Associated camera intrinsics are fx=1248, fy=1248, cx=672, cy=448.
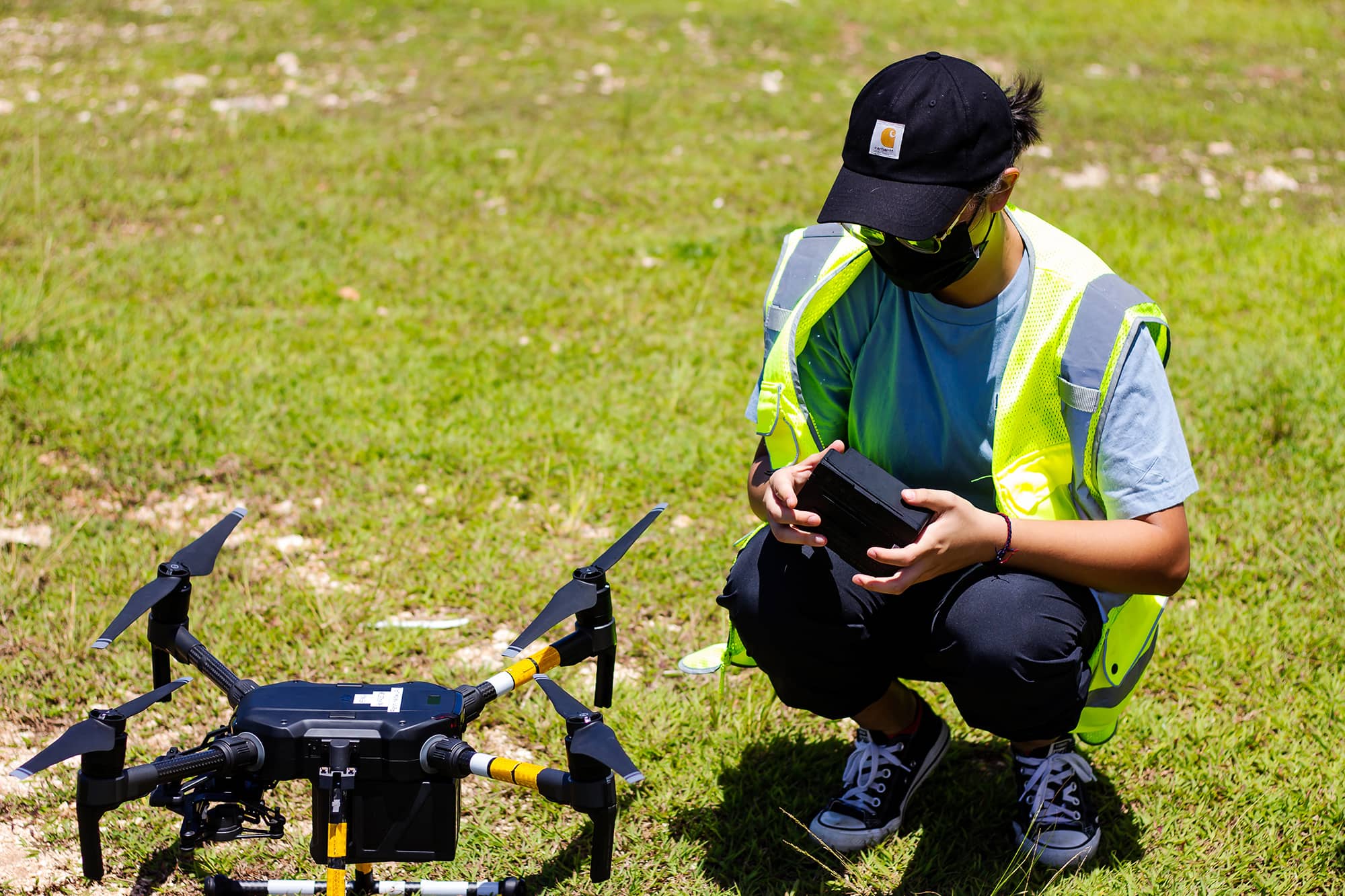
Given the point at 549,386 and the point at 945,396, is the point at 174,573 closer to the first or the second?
the point at 945,396

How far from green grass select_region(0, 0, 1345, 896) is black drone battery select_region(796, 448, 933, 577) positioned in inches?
29.1

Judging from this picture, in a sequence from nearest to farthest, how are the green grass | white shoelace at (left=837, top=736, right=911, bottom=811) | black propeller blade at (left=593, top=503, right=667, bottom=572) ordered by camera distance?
black propeller blade at (left=593, top=503, right=667, bottom=572)
white shoelace at (left=837, top=736, right=911, bottom=811)
the green grass

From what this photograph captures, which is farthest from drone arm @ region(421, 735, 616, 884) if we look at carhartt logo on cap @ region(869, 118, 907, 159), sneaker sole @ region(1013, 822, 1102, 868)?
carhartt logo on cap @ region(869, 118, 907, 159)

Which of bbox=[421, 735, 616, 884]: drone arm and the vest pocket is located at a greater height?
the vest pocket

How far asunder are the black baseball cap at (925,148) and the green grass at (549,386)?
1311mm

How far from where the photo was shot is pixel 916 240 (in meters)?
2.09

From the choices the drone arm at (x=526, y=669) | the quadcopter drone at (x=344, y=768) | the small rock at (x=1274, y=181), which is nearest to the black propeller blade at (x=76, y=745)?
the quadcopter drone at (x=344, y=768)

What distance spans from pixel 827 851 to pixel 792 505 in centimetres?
82

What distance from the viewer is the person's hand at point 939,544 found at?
2123 millimetres

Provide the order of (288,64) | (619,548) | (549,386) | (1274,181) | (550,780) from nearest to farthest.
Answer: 1. (550,780)
2. (619,548)
3. (549,386)
4. (1274,181)
5. (288,64)

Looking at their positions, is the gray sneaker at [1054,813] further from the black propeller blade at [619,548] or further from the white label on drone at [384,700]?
the white label on drone at [384,700]

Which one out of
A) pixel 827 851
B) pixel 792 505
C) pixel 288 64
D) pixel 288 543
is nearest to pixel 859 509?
pixel 792 505

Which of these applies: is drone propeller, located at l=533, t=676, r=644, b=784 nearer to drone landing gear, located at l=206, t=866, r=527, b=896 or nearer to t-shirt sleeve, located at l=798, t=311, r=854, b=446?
drone landing gear, located at l=206, t=866, r=527, b=896

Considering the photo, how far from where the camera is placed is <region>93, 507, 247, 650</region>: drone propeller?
2.27 metres
